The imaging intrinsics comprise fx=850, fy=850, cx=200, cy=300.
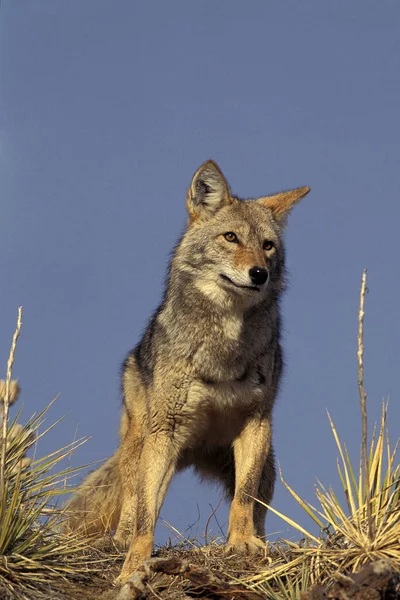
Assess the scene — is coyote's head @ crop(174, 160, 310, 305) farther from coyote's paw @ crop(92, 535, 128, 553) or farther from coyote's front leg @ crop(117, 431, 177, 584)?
coyote's paw @ crop(92, 535, 128, 553)

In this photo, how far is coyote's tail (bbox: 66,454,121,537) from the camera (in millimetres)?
8750

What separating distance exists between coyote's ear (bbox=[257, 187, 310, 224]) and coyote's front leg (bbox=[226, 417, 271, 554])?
6.96 ft

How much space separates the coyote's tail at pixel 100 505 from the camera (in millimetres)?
8750

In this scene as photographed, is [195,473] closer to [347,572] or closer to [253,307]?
[253,307]

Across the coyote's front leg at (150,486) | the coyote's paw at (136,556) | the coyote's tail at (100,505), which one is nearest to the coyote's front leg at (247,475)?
the coyote's front leg at (150,486)

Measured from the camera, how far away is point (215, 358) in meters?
7.57

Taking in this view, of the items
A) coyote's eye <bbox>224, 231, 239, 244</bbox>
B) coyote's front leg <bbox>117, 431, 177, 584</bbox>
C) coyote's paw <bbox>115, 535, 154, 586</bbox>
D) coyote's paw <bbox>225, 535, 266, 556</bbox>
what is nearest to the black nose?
coyote's eye <bbox>224, 231, 239, 244</bbox>

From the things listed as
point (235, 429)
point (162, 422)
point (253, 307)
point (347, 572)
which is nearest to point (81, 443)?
point (162, 422)

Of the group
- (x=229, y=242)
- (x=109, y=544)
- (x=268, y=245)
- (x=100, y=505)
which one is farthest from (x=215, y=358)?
(x=100, y=505)

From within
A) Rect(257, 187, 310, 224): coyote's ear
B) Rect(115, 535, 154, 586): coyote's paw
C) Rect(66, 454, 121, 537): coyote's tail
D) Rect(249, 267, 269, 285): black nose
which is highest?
Rect(257, 187, 310, 224): coyote's ear

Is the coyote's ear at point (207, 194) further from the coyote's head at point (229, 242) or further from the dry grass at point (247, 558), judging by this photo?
the dry grass at point (247, 558)

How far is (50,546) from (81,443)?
1170mm

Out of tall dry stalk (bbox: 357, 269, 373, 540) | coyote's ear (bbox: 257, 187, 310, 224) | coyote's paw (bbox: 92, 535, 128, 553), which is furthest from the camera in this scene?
coyote's ear (bbox: 257, 187, 310, 224)

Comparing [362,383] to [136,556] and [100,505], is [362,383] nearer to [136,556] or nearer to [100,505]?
[136,556]
